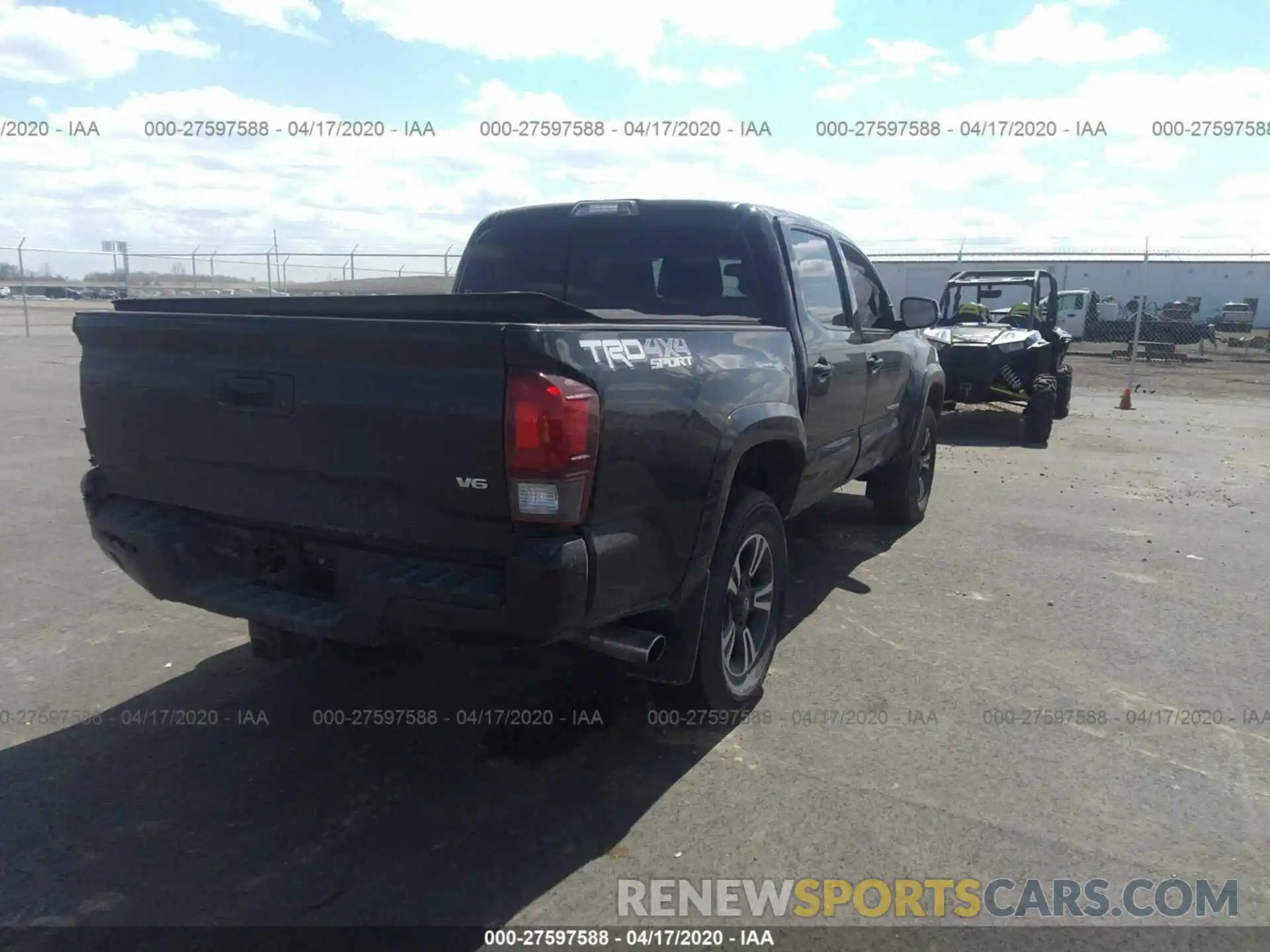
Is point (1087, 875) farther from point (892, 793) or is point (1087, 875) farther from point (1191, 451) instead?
point (1191, 451)

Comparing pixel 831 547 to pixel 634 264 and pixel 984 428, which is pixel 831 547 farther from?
pixel 984 428

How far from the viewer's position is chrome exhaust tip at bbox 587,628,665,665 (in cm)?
316

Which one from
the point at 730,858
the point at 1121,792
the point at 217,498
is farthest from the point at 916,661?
the point at 217,498

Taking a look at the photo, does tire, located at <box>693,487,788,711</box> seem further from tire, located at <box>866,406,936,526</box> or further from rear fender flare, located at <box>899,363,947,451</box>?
tire, located at <box>866,406,936,526</box>

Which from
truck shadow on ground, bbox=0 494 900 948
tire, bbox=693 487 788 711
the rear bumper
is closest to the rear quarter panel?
the rear bumper

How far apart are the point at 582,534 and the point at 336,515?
33.0 inches

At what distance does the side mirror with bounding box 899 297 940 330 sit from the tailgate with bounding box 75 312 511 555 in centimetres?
401

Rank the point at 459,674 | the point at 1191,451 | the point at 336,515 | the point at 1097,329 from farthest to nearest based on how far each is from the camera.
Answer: the point at 1097,329 → the point at 1191,451 → the point at 459,674 → the point at 336,515

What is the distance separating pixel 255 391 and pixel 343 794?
4.65 feet

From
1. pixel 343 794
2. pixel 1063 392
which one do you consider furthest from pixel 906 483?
pixel 1063 392

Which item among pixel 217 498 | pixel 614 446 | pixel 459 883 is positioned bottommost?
pixel 459 883

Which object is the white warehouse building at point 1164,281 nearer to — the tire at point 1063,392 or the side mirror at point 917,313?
the tire at point 1063,392

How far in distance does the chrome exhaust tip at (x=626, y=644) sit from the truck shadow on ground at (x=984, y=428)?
949cm

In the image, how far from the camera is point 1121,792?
3.51 metres
